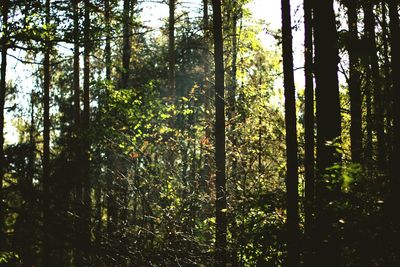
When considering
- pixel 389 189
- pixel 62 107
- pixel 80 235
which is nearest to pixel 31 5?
pixel 80 235

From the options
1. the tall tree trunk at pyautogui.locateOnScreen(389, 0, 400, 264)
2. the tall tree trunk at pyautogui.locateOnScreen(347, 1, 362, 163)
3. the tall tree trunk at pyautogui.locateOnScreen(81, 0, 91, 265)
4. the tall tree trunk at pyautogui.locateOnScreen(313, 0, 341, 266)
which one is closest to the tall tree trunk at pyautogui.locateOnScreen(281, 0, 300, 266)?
the tall tree trunk at pyautogui.locateOnScreen(347, 1, 362, 163)

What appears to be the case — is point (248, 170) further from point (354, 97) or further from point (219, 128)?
point (354, 97)

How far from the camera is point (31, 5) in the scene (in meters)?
6.05

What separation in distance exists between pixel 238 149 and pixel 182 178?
1877 millimetres

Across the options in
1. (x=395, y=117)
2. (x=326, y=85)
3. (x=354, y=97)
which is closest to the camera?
(x=326, y=85)

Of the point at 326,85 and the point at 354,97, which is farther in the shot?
the point at 354,97

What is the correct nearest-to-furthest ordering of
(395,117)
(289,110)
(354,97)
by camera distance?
1. (395,117)
2. (289,110)
3. (354,97)

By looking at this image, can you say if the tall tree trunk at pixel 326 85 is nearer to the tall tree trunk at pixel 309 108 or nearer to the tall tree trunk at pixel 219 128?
the tall tree trunk at pixel 309 108

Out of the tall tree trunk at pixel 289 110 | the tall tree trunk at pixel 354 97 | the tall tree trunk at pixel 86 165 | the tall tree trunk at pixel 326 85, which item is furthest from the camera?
the tall tree trunk at pixel 354 97

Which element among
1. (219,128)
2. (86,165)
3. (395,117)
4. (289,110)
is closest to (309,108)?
(289,110)

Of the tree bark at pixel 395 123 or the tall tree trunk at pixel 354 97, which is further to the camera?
the tall tree trunk at pixel 354 97

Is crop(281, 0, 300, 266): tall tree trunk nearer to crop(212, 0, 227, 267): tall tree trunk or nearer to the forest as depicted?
the forest

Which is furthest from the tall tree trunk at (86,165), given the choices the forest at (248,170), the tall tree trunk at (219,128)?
the tall tree trunk at (219,128)

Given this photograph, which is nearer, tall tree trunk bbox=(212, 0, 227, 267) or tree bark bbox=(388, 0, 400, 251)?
tree bark bbox=(388, 0, 400, 251)
